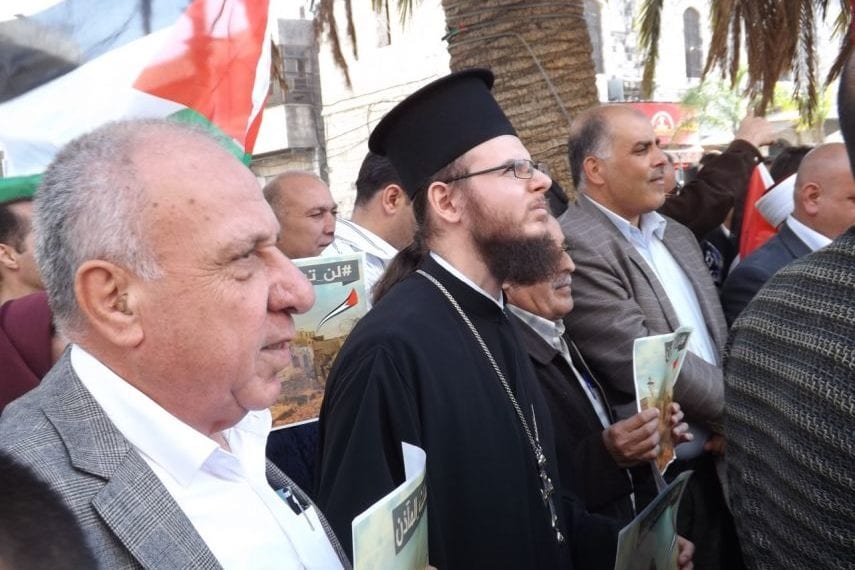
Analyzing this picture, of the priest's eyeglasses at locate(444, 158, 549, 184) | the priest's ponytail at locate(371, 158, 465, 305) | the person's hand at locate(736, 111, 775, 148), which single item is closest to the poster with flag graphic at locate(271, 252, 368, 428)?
the priest's ponytail at locate(371, 158, 465, 305)

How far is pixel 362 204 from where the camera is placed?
4.72 meters

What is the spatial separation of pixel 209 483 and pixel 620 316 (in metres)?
2.36

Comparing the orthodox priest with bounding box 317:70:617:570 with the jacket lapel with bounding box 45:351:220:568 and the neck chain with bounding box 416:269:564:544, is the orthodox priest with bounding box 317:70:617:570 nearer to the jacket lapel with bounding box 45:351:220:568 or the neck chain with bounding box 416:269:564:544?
the neck chain with bounding box 416:269:564:544

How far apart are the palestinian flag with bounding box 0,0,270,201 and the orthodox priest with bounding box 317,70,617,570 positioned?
815 mm

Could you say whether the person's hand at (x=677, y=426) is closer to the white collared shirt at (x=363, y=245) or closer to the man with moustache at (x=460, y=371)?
the man with moustache at (x=460, y=371)

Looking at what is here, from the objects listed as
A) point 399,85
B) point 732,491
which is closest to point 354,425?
point 732,491

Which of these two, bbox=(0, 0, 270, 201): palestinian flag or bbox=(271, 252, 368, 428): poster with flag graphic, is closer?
bbox=(0, 0, 270, 201): palestinian flag

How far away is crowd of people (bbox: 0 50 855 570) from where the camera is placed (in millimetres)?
1401

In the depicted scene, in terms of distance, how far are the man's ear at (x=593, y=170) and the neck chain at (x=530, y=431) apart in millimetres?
1599

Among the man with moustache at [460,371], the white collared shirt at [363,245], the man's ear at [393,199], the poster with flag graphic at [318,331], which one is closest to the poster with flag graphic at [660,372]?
the man with moustache at [460,371]

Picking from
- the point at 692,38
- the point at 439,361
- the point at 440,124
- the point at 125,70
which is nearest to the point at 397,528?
the point at 439,361

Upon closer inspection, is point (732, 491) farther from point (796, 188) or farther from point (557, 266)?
point (796, 188)

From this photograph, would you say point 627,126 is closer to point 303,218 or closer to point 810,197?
point 810,197

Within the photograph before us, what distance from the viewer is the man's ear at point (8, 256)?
134 inches
